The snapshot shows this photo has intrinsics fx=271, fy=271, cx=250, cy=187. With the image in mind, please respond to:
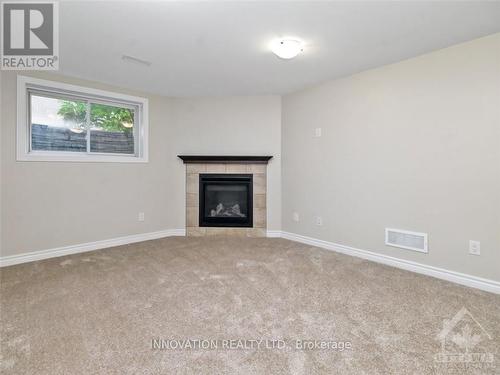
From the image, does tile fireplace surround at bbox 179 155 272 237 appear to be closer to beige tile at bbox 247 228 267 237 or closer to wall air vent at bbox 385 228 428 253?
beige tile at bbox 247 228 267 237

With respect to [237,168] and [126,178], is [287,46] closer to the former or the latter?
[237,168]

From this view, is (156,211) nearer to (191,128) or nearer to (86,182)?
(86,182)

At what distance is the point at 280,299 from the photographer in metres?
2.30

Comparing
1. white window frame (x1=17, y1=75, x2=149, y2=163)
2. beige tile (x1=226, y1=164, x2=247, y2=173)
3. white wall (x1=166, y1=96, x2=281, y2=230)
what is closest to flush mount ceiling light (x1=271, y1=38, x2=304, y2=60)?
white wall (x1=166, y1=96, x2=281, y2=230)

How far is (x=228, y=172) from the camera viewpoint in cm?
460

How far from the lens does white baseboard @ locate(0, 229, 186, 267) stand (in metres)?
3.18

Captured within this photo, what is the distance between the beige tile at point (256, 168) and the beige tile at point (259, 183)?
0.28ft

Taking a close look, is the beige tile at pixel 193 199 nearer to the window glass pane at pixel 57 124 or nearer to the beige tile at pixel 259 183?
the beige tile at pixel 259 183

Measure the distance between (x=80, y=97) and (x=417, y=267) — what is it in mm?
4726

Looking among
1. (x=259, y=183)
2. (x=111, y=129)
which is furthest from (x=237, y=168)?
(x=111, y=129)

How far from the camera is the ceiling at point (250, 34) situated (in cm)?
207

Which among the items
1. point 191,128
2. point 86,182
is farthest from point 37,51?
point 191,128

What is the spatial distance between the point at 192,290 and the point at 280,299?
2.62 ft

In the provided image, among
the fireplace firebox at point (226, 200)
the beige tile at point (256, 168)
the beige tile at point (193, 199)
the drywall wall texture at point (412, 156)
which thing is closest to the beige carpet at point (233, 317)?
the drywall wall texture at point (412, 156)
